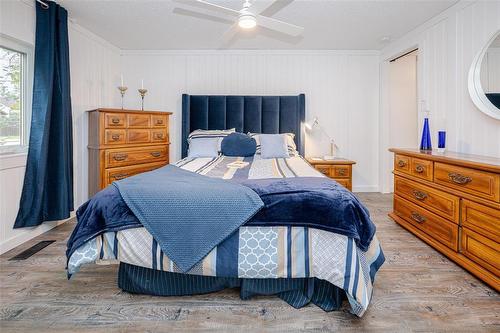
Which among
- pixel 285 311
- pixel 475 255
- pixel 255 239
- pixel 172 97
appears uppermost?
pixel 172 97

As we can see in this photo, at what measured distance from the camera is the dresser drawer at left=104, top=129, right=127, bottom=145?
3666mm

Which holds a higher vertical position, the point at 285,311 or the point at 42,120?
the point at 42,120

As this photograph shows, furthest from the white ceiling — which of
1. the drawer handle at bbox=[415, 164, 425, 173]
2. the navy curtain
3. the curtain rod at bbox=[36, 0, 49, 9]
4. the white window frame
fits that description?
the drawer handle at bbox=[415, 164, 425, 173]

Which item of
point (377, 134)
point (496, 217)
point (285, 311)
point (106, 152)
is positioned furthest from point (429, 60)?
point (106, 152)

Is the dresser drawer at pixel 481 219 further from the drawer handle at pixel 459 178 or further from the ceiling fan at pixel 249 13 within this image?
the ceiling fan at pixel 249 13

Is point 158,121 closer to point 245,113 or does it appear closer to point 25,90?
point 245,113

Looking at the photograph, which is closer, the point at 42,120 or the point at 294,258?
the point at 294,258

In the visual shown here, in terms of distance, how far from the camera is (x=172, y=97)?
5.00 m

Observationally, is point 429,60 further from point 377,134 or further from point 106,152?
point 106,152

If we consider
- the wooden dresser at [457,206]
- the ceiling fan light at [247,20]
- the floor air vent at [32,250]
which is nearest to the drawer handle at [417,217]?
the wooden dresser at [457,206]

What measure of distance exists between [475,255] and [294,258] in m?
1.40

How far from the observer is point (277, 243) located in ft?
5.92

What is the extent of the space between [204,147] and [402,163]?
2318 mm

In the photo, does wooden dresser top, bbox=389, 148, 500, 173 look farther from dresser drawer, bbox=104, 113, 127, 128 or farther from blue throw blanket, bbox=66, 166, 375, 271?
dresser drawer, bbox=104, 113, 127, 128
